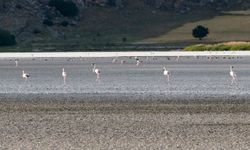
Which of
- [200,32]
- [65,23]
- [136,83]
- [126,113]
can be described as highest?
[126,113]

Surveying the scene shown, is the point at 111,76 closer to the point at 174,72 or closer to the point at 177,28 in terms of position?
the point at 174,72

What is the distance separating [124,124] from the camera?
143 ft

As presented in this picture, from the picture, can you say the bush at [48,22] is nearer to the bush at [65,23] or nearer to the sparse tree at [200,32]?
the bush at [65,23]

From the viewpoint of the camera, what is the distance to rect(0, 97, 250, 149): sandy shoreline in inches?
1505

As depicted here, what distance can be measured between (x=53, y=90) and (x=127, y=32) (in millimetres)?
123733

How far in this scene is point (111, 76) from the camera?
7756 cm

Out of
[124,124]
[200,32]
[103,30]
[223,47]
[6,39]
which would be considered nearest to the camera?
[124,124]

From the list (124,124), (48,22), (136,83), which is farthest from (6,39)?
(124,124)

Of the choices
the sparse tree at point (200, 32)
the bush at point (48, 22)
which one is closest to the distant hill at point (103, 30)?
the bush at point (48, 22)

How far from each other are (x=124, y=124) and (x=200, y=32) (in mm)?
127648

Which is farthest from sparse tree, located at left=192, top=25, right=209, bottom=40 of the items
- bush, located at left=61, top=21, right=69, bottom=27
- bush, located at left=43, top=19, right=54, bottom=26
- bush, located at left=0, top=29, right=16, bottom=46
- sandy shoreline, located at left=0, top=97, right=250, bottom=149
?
sandy shoreline, located at left=0, top=97, right=250, bottom=149

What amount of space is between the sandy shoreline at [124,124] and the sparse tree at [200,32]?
116 metres

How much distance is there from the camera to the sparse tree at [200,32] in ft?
557

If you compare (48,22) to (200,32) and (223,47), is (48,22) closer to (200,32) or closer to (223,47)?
(200,32)
